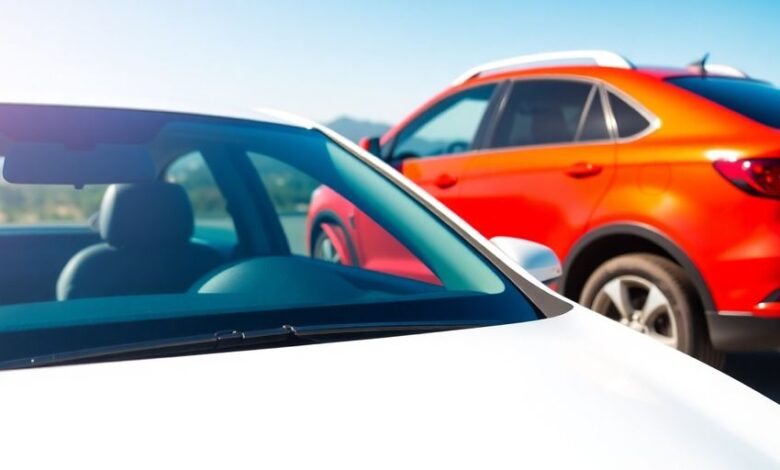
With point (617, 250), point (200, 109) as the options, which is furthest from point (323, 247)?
point (200, 109)

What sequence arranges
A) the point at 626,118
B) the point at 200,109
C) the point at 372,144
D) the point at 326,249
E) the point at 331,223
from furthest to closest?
the point at 326,249, the point at 331,223, the point at 372,144, the point at 626,118, the point at 200,109

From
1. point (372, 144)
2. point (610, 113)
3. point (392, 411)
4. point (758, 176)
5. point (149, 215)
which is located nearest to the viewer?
point (392, 411)

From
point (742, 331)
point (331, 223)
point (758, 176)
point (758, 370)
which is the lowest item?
point (758, 370)

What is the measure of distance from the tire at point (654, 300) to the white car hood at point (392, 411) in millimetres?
2510

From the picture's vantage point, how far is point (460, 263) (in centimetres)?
245

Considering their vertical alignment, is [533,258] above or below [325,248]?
below

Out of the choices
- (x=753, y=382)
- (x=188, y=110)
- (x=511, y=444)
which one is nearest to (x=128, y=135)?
(x=188, y=110)

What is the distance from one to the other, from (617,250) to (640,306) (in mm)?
331

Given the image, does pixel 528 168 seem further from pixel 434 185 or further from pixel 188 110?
pixel 188 110

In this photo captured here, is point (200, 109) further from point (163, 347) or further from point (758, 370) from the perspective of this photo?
point (758, 370)

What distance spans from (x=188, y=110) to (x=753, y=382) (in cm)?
335

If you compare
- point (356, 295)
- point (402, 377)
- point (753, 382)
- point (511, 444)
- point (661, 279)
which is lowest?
point (753, 382)

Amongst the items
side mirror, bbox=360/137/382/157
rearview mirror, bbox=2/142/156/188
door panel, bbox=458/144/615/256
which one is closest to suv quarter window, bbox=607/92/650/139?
door panel, bbox=458/144/615/256

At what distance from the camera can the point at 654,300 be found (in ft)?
15.0
